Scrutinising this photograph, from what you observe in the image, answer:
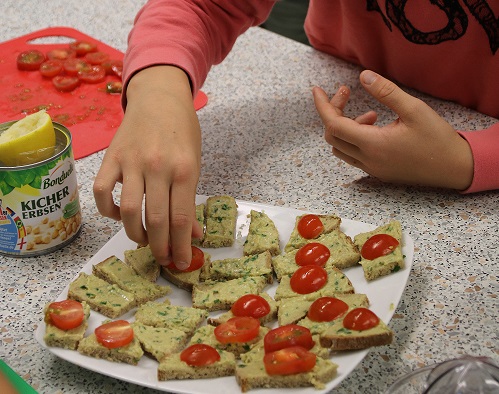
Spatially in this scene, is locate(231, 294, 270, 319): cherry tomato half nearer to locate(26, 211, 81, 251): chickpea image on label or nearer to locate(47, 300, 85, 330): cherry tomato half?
locate(47, 300, 85, 330): cherry tomato half

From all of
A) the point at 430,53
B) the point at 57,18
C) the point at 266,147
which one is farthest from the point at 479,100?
the point at 57,18

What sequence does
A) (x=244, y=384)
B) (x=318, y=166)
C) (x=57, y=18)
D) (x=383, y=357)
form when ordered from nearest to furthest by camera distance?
(x=244, y=384)
(x=383, y=357)
(x=318, y=166)
(x=57, y=18)

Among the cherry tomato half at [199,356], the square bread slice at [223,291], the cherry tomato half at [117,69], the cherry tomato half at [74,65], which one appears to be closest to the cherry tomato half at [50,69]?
the cherry tomato half at [74,65]

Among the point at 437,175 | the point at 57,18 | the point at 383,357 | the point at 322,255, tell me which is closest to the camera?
the point at 383,357

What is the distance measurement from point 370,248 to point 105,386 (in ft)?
1.21

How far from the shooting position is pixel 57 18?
5.60 ft

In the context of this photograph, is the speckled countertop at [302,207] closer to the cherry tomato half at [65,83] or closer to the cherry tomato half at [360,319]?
the cherry tomato half at [360,319]

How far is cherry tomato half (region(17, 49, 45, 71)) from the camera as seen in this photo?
1448 mm

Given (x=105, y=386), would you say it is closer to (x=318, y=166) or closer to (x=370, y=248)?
(x=370, y=248)

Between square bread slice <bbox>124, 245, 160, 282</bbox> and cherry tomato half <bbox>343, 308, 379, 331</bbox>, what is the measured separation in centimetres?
27

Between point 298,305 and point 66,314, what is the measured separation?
0.89ft

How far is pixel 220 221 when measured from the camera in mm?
969

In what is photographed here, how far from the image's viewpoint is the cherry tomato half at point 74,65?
142 cm

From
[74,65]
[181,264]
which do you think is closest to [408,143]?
[181,264]
